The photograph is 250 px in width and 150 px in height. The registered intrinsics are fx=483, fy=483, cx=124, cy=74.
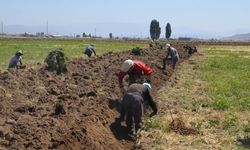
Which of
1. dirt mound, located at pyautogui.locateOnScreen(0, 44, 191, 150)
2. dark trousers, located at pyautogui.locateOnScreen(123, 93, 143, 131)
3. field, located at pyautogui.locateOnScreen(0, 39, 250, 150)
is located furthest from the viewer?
dark trousers, located at pyautogui.locateOnScreen(123, 93, 143, 131)

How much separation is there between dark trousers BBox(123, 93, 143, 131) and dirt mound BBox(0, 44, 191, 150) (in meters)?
0.35

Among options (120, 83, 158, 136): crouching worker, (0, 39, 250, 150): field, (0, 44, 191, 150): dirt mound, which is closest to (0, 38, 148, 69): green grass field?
(0, 44, 191, 150): dirt mound

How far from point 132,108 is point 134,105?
11 cm

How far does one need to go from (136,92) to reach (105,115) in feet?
4.13

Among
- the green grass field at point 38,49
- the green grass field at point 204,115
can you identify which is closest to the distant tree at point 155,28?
the green grass field at point 38,49

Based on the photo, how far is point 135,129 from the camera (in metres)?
11.4

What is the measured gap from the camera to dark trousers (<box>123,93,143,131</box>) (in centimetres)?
1087

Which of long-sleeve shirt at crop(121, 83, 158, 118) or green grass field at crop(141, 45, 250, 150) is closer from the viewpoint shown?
green grass field at crop(141, 45, 250, 150)

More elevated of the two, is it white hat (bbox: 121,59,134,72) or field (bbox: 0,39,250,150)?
white hat (bbox: 121,59,134,72)

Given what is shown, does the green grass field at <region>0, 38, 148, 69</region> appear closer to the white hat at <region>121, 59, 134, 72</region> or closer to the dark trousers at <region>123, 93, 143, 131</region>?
the white hat at <region>121, 59, 134, 72</region>

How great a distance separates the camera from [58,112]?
1070 cm

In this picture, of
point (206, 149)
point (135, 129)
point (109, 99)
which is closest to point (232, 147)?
point (206, 149)

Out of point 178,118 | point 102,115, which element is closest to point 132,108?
point 102,115

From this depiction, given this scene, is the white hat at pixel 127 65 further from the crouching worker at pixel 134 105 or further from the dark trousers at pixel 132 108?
the dark trousers at pixel 132 108
